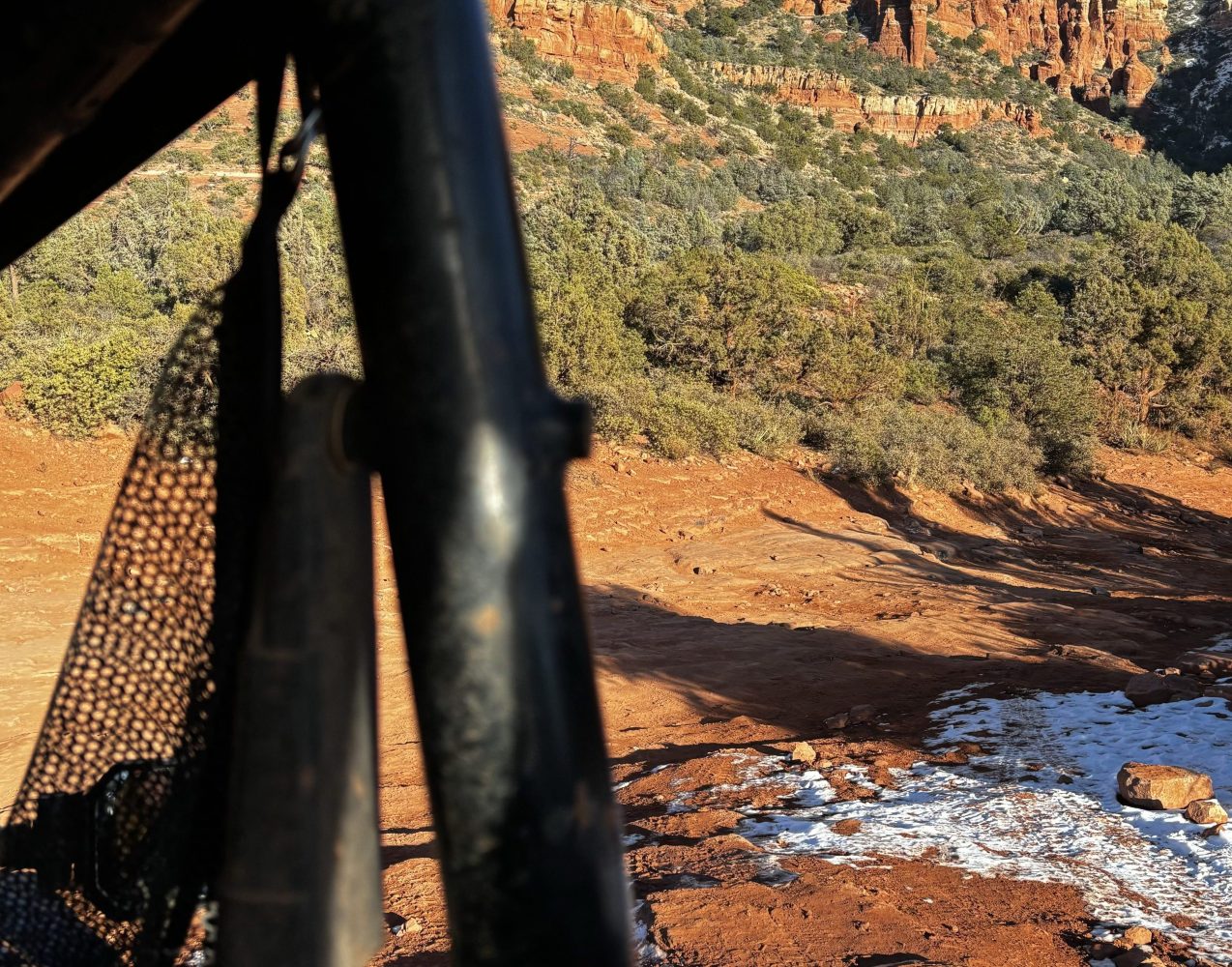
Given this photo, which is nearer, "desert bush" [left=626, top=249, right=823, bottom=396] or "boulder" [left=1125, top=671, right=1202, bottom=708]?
"boulder" [left=1125, top=671, right=1202, bottom=708]

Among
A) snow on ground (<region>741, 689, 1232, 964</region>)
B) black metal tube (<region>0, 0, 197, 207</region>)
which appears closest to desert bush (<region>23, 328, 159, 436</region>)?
snow on ground (<region>741, 689, 1232, 964</region>)

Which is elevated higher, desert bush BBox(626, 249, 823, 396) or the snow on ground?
desert bush BBox(626, 249, 823, 396)

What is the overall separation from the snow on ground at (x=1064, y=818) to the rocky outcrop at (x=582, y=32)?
5219cm

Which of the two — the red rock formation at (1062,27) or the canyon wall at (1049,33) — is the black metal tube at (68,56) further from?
the red rock formation at (1062,27)

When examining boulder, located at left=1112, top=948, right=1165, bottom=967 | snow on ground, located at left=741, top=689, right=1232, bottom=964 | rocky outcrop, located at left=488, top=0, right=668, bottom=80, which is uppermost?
rocky outcrop, located at left=488, top=0, right=668, bottom=80

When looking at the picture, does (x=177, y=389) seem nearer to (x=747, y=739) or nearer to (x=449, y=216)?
(x=449, y=216)

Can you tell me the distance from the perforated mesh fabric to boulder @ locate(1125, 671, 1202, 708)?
6419mm

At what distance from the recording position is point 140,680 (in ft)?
2.51

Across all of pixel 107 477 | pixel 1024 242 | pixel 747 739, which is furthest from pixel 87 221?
pixel 1024 242

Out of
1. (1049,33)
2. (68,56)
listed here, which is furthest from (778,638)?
(1049,33)

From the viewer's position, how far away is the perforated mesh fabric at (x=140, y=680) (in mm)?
729

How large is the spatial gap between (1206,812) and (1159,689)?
7.65 feet

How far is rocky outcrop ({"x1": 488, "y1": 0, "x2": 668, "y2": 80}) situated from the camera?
53.2m

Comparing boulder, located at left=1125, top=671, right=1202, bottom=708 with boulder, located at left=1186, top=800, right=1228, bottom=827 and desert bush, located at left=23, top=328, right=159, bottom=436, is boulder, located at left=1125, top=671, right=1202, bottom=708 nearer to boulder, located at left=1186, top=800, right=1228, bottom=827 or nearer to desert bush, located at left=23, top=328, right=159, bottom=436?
boulder, located at left=1186, top=800, right=1228, bottom=827
